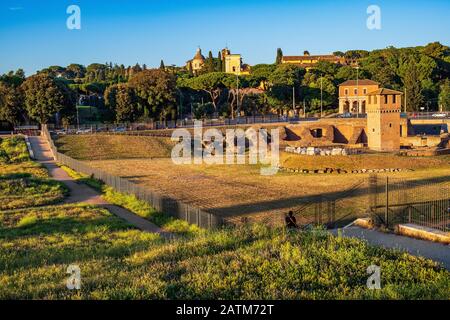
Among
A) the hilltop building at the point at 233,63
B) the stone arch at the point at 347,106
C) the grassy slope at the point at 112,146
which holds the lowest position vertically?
the grassy slope at the point at 112,146

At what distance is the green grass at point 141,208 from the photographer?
1826 centimetres

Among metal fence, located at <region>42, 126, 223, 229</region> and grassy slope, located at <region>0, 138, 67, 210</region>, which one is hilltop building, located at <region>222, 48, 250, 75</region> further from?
metal fence, located at <region>42, 126, 223, 229</region>

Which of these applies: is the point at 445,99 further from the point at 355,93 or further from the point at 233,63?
the point at 233,63

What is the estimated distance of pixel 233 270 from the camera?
9.45 meters

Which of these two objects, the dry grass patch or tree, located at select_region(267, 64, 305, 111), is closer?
the dry grass patch

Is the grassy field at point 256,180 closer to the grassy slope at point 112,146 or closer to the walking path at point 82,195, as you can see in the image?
the grassy slope at point 112,146

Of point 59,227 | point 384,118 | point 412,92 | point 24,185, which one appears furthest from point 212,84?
point 59,227

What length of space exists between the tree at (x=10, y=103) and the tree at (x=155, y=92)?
495 inches

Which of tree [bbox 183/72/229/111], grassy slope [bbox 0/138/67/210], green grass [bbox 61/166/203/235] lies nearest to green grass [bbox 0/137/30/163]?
grassy slope [bbox 0/138/67/210]

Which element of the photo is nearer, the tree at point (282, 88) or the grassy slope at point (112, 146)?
the grassy slope at point (112, 146)

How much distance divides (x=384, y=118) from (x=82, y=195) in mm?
24682

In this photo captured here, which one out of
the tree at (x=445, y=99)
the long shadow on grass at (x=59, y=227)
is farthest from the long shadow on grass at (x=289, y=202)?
the tree at (x=445, y=99)

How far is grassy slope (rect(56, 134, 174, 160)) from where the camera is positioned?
45.5m

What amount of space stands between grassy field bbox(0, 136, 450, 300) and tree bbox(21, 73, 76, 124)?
1752 inches
